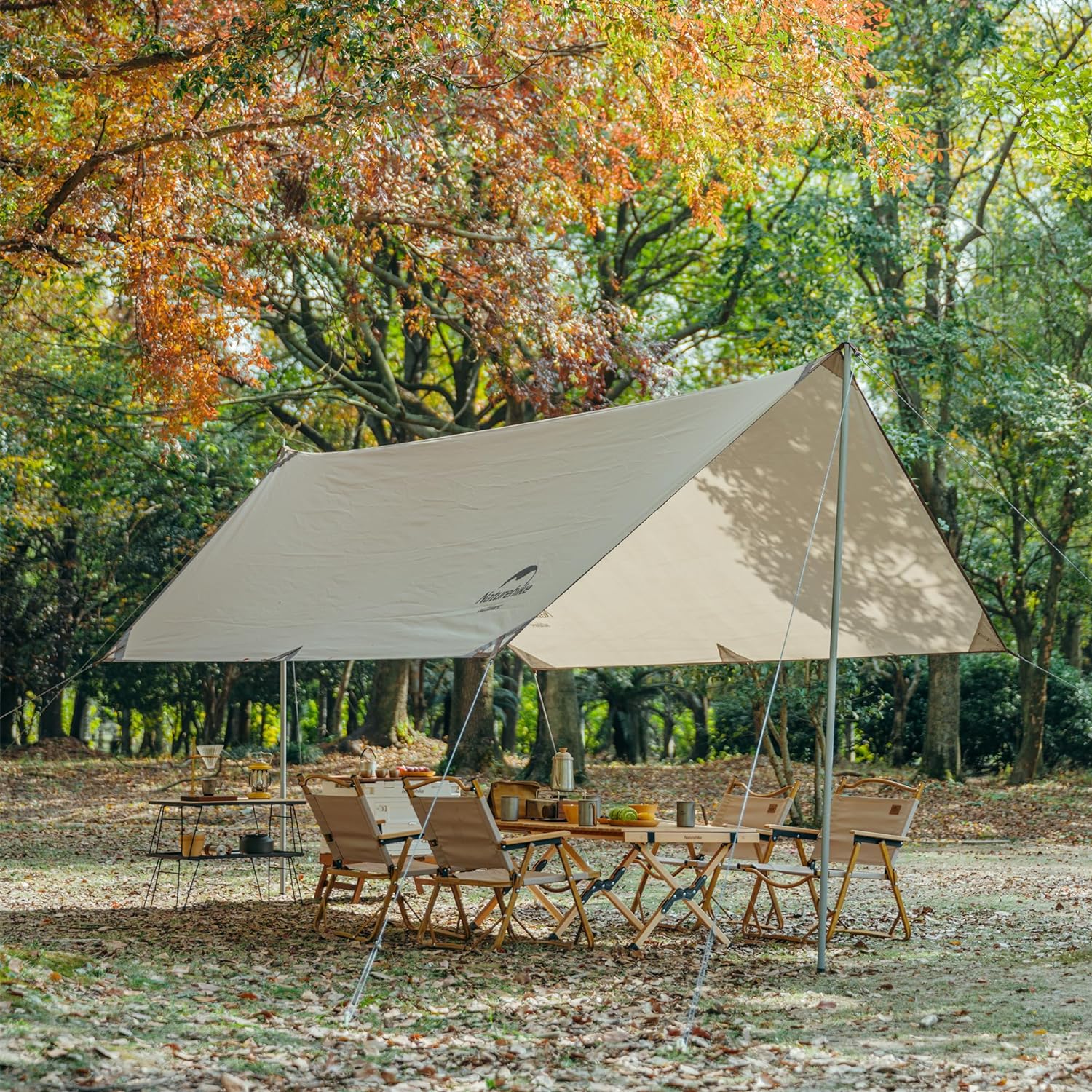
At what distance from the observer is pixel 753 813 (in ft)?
22.9

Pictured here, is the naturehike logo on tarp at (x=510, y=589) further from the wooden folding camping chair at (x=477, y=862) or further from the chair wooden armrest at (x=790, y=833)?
the chair wooden armrest at (x=790, y=833)

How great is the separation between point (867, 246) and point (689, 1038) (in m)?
9.70

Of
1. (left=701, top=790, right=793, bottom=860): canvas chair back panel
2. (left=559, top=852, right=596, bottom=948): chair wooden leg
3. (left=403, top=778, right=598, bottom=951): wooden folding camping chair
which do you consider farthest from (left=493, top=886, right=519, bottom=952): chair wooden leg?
(left=701, top=790, right=793, bottom=860): canvas chair back panel

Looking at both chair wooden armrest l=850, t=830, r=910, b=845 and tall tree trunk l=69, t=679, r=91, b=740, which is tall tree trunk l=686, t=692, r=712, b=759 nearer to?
tall tree trunk l=69, t=679, r=91, b=740

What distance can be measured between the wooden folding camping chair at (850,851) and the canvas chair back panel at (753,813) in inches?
8.6

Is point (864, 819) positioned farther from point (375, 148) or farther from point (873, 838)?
point (375, 148)

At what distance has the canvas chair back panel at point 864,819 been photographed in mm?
6340

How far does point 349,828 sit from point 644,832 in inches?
54.3

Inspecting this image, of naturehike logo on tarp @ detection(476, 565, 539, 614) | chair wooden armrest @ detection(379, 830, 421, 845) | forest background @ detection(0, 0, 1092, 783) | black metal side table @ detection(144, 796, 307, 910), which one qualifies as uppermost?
forest background @ detection(0, 0, 1092, 783)

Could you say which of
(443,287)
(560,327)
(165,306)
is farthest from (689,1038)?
(443,287)

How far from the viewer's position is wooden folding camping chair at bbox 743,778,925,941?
19.9 ft

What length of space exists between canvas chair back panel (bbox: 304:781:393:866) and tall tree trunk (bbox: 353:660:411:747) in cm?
968

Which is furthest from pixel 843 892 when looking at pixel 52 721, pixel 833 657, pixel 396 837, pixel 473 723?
pixel 52 721

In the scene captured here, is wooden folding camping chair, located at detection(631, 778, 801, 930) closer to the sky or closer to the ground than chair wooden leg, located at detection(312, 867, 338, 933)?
closer to the sky
